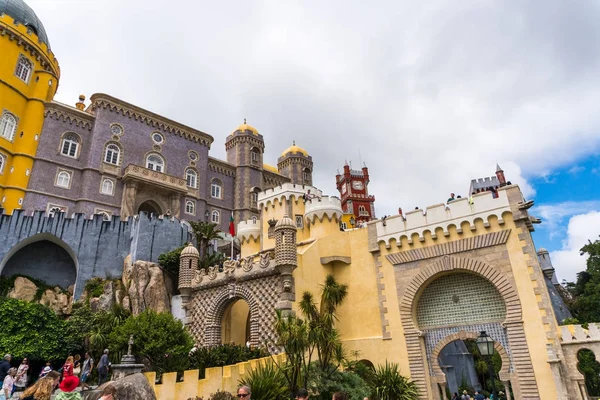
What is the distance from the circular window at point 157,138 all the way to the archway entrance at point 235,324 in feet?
67.9

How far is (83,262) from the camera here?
2527 centimetres

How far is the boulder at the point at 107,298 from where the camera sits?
2311cm

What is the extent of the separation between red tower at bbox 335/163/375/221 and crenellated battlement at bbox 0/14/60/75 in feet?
131

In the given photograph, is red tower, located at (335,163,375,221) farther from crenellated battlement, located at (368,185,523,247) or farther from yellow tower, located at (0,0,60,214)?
yellow tower, located at (0,0,60,214)

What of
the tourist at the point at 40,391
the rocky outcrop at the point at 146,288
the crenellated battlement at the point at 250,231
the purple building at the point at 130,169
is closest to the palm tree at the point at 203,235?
the crenellated battlement at the point at 250,231

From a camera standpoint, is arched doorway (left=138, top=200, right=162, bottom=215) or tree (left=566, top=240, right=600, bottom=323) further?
arched doorway (left=138, top=200, right=162, bottom=215)

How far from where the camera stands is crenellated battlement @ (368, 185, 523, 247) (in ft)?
55.0

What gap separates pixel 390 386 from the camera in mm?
15422

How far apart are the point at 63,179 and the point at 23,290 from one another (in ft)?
36.3

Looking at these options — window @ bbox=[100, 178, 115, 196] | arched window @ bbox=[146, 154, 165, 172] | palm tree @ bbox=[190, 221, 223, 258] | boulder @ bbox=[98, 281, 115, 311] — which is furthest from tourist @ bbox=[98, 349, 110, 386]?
arched window @ bbox=[146, 154, 165, 172]

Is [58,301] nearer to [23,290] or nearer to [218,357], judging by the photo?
[23,290]

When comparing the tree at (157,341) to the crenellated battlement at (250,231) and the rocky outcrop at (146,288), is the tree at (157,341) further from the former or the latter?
the crenellated battlement at (250,231)

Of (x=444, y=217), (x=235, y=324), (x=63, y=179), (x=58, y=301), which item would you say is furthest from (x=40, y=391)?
(x=63, y=179)

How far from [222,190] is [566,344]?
3325cm
